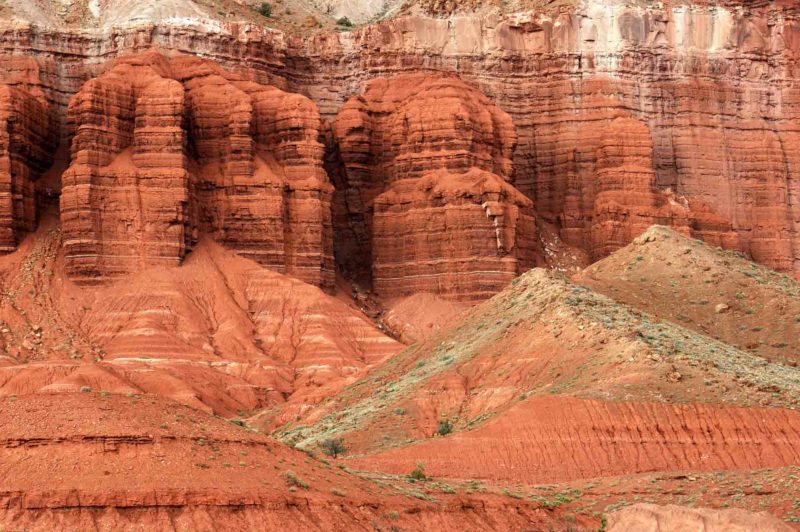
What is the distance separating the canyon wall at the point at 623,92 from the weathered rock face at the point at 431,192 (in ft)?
15.7

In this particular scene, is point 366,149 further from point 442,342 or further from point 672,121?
point 442,342

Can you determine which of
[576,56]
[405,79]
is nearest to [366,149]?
[405,79]

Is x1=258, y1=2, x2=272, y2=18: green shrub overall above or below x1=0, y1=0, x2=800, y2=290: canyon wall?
above

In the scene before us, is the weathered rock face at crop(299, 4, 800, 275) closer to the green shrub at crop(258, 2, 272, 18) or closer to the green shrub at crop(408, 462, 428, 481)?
the green shrub at crop(258, 2, 272, 18)

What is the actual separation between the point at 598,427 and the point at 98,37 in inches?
2588

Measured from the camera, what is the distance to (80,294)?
11088 centimetres

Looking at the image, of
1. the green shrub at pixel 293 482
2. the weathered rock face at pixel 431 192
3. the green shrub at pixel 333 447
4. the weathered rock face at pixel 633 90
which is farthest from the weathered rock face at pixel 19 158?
the green shrub at pixel 293 482

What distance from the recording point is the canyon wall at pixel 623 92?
130m

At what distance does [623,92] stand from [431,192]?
1915 cm

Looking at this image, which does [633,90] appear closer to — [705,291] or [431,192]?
[431,192]

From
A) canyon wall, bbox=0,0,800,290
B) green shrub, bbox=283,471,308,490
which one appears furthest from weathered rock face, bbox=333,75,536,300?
green shrub, bbox=283,471,308,490

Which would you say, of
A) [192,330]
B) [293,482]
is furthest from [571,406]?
[192,330]

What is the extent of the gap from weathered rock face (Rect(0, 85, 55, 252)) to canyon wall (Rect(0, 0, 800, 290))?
16946 mm

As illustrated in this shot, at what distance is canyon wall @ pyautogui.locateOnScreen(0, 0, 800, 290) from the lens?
130250 mm
